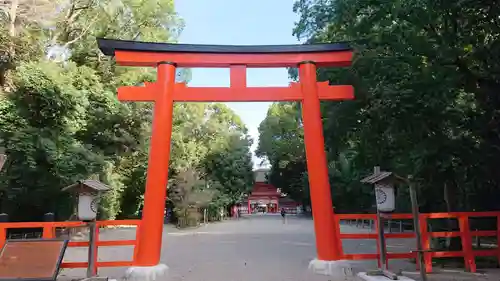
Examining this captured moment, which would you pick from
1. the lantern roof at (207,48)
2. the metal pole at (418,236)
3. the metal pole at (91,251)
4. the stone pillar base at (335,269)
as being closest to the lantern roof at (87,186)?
the metal pole at (91,251)

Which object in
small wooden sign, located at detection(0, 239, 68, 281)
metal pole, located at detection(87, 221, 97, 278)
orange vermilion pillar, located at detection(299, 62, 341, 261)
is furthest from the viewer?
orange vermilion pillar, located at detection(299, 62, 341, 261)

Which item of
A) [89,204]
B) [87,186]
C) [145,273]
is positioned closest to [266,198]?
[145,273]

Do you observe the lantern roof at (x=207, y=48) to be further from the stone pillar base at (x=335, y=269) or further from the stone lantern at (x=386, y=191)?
the stone pillar base at (x=335, y=269)

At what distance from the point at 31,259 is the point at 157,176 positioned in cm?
263

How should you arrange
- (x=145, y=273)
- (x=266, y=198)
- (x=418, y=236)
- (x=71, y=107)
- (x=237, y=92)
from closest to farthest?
1. (x=418, y=236)
2. (x=145, y=273)
3. (x=237, y=92)
4. (x=71, y=107)
5. (x=266, y=198)

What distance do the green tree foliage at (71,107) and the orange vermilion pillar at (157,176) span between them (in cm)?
621

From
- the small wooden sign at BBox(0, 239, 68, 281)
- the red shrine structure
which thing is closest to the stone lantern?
the small wooden sign at BBox(0, 239, 68, 281)

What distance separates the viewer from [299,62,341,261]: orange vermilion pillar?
808 centimetres

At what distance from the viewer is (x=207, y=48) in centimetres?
873

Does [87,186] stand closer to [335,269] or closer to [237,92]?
[237,92]

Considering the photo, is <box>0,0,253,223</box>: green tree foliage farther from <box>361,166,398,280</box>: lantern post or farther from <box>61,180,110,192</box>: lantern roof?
<box>361,166,398,280</box>: lantern post

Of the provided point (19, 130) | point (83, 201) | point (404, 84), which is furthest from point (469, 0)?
point (19, 130)

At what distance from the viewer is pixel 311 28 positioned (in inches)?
499

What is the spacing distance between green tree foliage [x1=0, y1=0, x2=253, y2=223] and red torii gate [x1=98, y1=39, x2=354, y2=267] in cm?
572
